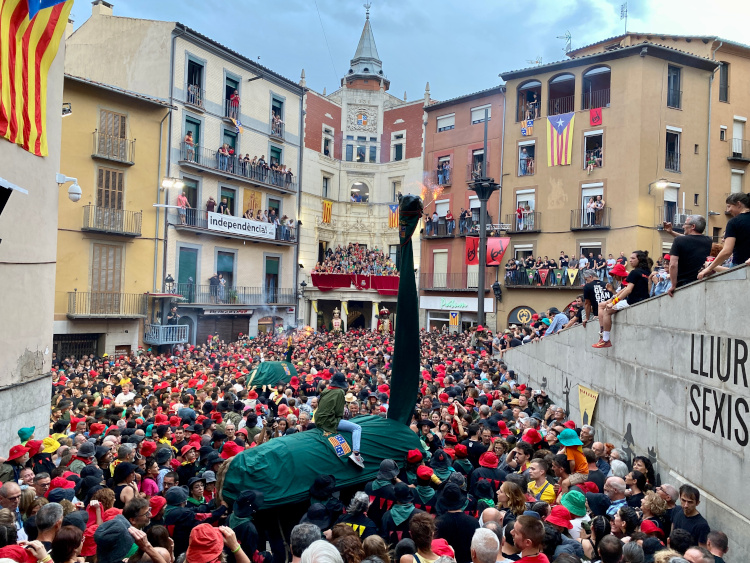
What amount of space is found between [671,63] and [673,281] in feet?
80.0

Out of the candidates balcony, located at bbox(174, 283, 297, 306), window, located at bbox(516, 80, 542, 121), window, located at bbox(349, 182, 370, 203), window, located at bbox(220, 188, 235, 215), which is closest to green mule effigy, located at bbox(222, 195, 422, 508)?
balcony, located at bbox(174, 283, 297, 306)

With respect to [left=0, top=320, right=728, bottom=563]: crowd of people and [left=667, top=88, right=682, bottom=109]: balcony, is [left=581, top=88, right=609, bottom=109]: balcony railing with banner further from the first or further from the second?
[left=0, top=320, right=728, bottom=563]: crowd of people

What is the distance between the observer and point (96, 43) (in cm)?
3011

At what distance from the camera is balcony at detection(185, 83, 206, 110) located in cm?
2891

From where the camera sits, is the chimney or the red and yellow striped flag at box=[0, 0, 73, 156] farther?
the chimney

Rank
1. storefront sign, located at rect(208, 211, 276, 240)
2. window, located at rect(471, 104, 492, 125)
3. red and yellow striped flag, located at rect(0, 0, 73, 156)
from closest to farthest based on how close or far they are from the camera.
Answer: red and yellow striped flag, located at rect(0, 0, 73, 156)
storefront sign, located at rect(208, 211, 276, 240)
window, located at rect(471, 104, 492, 125)

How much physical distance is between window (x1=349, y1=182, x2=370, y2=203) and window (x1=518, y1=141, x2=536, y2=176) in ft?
43.6

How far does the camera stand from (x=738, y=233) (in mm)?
6168

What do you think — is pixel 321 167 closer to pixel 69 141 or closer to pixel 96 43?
pixel 96 43

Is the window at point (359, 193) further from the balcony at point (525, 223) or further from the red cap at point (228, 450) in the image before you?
the red cap at point (228, 450)

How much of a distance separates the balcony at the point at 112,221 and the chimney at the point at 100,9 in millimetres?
11676

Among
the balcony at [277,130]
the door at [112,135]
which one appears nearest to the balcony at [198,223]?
the door at [112,135]

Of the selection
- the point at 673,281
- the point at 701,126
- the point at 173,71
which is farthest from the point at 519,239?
the point at 673,281

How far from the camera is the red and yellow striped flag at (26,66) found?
9.27 metres
